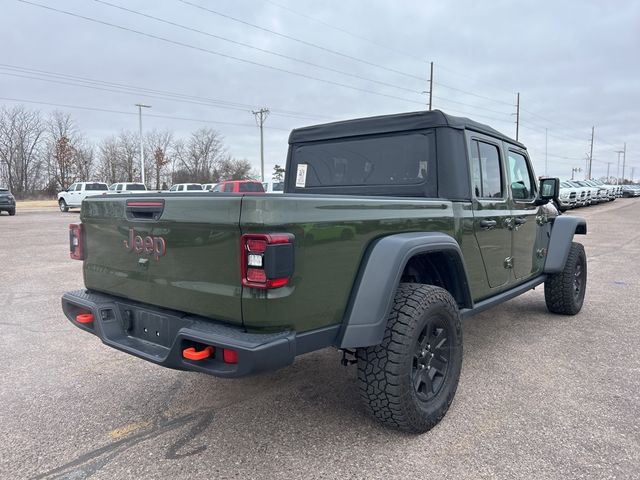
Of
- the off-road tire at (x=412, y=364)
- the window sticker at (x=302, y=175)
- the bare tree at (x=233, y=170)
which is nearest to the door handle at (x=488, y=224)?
the off-road tire at (x=412, y=364)

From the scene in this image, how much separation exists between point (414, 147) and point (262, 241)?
1.95 m

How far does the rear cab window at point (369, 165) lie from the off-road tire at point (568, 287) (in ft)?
8.40

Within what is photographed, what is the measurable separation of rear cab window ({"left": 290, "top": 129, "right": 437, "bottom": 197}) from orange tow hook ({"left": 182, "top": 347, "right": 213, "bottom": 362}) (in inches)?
81.0

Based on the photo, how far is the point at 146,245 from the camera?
2729 mm

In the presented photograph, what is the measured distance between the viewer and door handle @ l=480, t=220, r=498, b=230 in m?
3.72

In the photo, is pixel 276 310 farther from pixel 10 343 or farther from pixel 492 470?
pixel 10 343

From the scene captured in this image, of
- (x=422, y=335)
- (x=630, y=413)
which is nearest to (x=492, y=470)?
(x=422, y=335)

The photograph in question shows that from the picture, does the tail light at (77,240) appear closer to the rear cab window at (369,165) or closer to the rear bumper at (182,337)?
the rear bumper at (182,337)

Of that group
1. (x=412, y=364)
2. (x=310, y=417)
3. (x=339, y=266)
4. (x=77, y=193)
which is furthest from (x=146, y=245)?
(x=77, y=193)

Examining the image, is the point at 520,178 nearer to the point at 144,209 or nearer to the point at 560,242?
the point at 560,242

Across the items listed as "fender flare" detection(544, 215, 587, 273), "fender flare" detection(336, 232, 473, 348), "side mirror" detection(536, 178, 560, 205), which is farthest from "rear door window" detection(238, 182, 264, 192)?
"fender flare" detection(336, 232, 473, 348)

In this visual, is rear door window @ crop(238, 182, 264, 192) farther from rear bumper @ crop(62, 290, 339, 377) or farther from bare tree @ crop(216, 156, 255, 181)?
bare tree @ crop(216, 156, 255, 181)

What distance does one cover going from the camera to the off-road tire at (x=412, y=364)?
8.83 feet

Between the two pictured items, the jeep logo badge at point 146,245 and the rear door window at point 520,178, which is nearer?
the jeep logo badge at point 146,245
